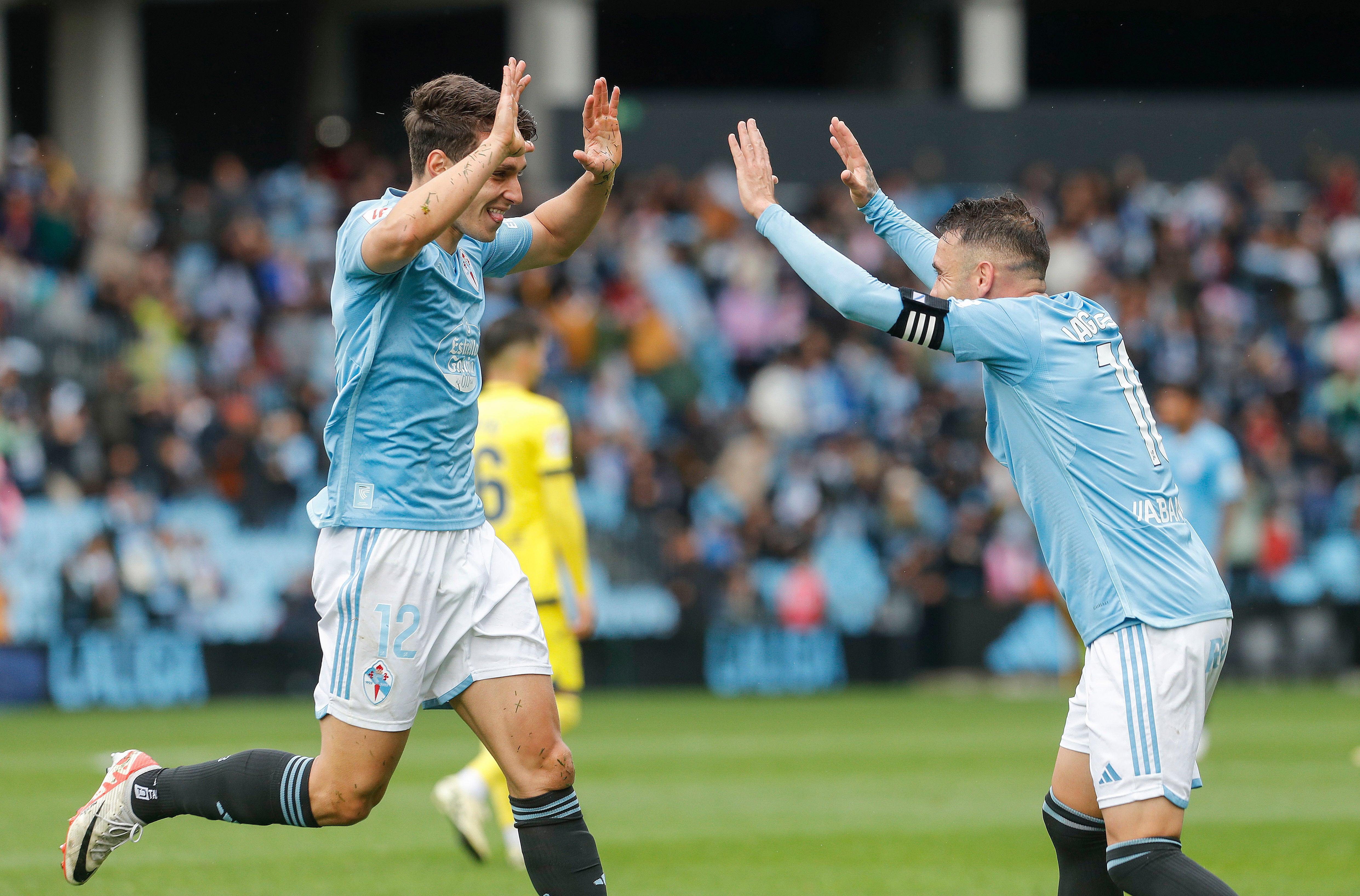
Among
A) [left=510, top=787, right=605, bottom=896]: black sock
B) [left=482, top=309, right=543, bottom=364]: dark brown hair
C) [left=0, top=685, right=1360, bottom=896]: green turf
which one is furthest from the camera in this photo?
[left=482, top=309, right=543, bottom=364]: dark brown hair

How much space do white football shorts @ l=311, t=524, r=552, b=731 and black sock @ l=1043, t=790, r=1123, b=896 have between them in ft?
4.92

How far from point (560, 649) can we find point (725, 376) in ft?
40.6

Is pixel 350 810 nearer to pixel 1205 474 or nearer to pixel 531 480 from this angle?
pixel 531 480

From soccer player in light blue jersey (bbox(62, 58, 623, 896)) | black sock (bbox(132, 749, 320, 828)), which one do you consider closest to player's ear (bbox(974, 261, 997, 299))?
soccer player in light blue jersey (bbox(62, 58, 623, 896))

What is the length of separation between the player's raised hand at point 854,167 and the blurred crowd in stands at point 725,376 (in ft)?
40.4

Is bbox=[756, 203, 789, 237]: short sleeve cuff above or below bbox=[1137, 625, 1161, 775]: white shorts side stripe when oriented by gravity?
above

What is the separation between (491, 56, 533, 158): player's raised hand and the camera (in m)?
4.74

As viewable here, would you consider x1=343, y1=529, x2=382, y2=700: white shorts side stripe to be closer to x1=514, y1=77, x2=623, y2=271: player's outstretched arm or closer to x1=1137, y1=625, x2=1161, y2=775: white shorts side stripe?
x1=514, y1=77, x2=623, y2=271: player's outstretched arm

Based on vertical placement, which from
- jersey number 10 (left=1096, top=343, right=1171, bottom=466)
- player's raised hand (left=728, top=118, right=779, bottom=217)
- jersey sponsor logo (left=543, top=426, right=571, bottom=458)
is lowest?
jersey sponsor logo (left=543, top=426, right=571, bottom=458)

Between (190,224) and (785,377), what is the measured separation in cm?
708

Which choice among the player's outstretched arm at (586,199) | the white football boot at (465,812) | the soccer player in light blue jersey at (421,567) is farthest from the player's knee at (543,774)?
the white football boot at (465,812)

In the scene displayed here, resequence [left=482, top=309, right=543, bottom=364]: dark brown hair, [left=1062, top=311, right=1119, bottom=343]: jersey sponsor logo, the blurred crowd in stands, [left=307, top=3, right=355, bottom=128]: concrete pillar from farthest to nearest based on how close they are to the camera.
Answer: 1. [left=307, top=3, right=355, bottom=128]: concrete pillar
2. the blurred crowd in stands
3. [left=482, top=309, right=543, bottom=364]: dark brown hair
4. [left=1062, top=311, right=1119, bottom=343]: jersey sponsor logo

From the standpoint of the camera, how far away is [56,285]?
18938 millimetres

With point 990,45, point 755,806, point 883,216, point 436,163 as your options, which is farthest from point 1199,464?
point 990,45
